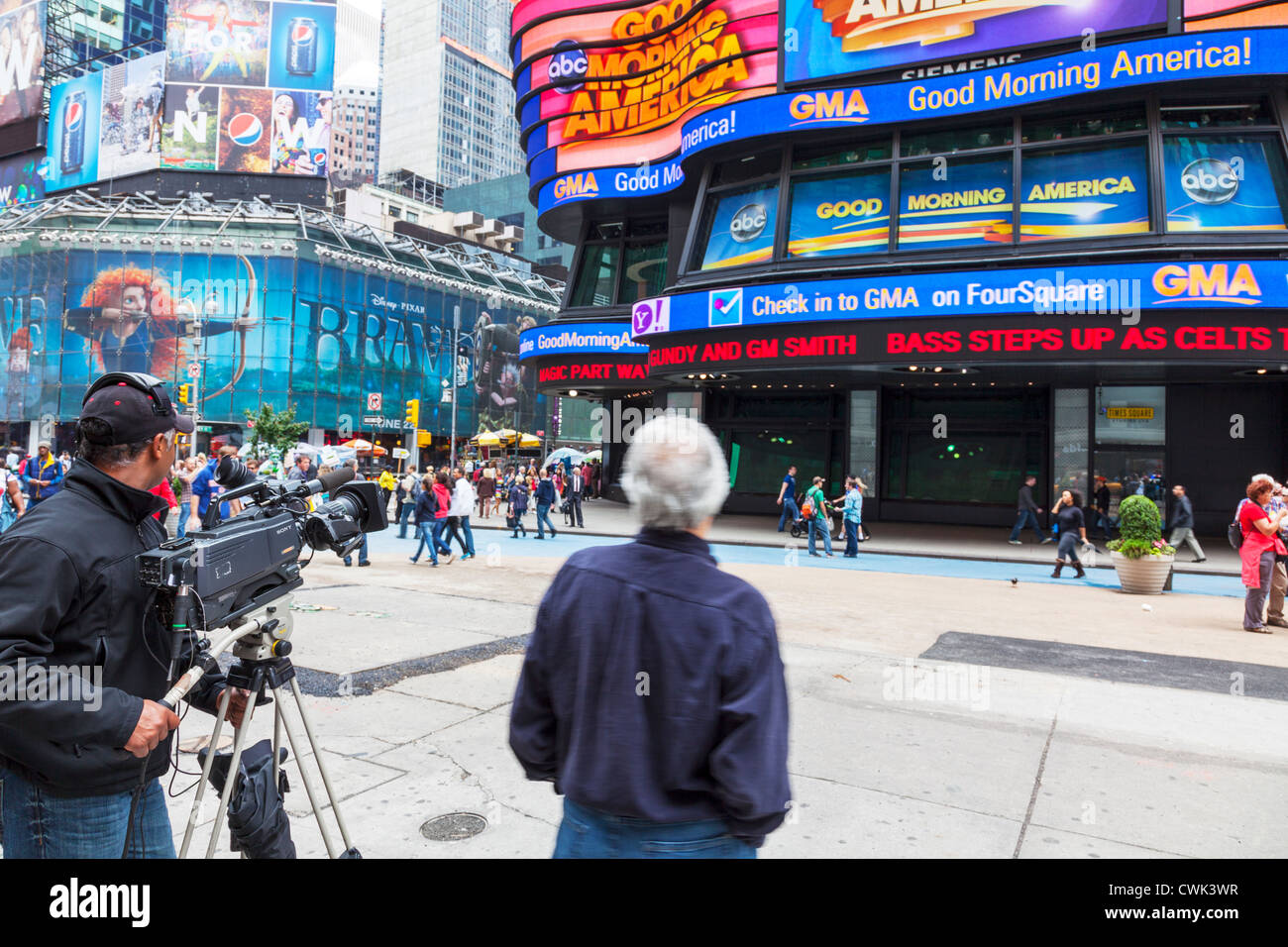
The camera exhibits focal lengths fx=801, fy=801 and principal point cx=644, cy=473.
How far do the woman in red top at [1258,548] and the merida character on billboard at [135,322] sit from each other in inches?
1865

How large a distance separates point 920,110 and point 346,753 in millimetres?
19712

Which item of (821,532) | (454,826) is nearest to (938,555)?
(821,532)

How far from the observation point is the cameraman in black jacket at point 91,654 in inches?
72.7

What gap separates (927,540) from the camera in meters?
20.0

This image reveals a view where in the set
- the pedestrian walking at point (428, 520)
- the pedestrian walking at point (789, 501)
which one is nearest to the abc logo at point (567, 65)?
the pedestrian walking at point (789, 501)

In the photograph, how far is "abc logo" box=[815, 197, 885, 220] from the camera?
66.4ft

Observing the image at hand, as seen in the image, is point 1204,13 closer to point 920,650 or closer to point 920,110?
point 920,110

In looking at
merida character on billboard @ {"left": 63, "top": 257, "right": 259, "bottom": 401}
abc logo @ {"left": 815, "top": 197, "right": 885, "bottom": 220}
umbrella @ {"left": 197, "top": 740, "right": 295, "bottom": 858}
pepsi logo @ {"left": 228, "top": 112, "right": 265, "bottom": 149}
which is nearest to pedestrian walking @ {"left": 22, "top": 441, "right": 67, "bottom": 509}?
umbrella @ {"left": 197, "top": 740, "right": 295, "bottom": 858}

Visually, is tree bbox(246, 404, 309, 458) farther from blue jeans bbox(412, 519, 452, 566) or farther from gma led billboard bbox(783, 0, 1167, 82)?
gma led billboard bbox(783, 0, 1167, 82)

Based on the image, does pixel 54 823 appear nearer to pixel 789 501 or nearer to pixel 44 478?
pixel 44 478

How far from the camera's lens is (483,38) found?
178 m

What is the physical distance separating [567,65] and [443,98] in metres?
138

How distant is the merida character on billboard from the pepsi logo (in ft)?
57.3

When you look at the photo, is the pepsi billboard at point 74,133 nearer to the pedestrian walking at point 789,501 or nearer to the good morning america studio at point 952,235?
the good morning america studio at point 952,235
